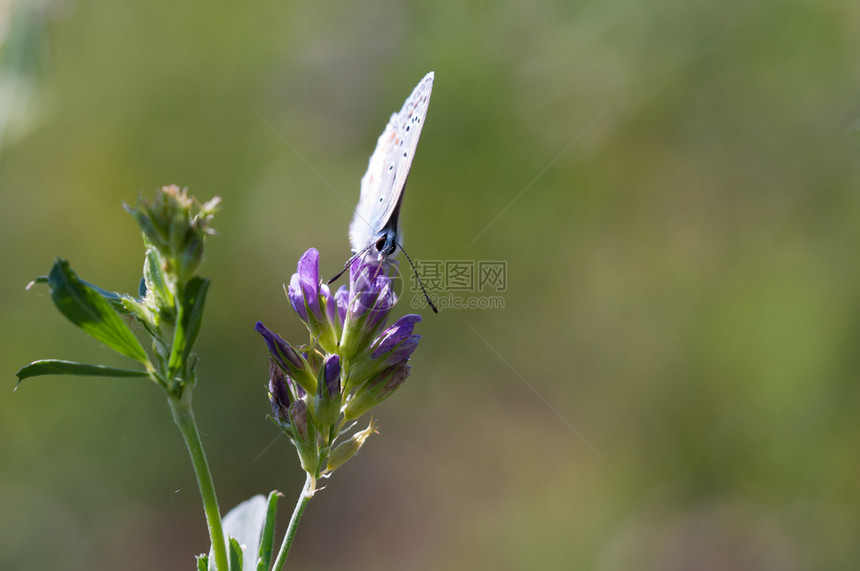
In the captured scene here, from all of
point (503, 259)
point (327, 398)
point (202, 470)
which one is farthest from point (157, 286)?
point (503, 259)

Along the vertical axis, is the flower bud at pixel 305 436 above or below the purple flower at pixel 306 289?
below

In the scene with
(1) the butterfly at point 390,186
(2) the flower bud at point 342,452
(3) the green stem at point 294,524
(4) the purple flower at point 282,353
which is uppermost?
(1) the butterfly at point 390,186

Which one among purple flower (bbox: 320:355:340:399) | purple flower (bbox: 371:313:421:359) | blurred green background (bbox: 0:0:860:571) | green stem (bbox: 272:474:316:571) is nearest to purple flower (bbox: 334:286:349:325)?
purple flower (bbox: 371:313:421:359)

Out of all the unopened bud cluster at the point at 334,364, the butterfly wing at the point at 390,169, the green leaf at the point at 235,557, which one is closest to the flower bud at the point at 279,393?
the unopened bud cluster at the point at 334,364

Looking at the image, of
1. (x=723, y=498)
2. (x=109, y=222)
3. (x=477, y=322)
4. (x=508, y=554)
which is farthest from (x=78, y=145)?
(x=723, y=498)

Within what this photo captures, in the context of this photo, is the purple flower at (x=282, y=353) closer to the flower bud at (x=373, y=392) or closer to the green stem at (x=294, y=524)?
the flower bud at (x=373, y=392)

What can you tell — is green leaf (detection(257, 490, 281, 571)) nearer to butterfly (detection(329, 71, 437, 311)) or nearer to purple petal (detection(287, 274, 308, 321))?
purple petal (detection(287, 274, 308, 321))

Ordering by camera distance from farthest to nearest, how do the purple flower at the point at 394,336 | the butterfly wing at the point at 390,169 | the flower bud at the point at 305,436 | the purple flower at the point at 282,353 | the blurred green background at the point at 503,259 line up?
the blurred green background at the point at 503,259, the butterfly wing at the point at 390,169, the purple flower at the point at 394,336, the purple flower at the point at 282,353, the flower bud at the point at 305,436
